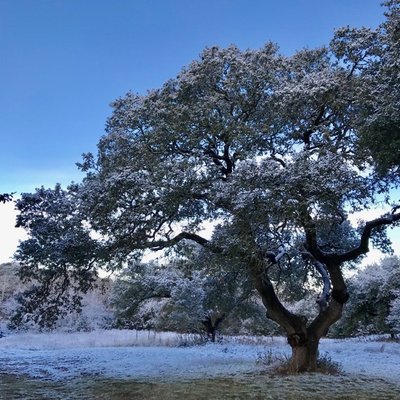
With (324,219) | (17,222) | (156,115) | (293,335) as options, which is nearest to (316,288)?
(293,335)

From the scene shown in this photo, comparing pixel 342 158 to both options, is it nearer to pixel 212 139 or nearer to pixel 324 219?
pixel 324 219

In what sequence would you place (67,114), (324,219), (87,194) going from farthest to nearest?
(67,114), (87,194), (324,219)

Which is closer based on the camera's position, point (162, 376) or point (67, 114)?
point (162, 376)

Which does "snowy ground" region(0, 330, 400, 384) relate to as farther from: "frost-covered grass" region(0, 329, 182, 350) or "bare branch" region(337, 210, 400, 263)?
"bare branch" region(337, 210, 400, 263)

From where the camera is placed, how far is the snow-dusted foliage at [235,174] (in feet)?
27.2

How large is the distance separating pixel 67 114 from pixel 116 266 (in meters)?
5.72

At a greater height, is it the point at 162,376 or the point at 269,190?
the point at 269,190

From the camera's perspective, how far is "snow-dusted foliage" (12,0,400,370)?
8.30m

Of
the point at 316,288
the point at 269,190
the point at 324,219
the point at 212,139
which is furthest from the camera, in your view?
the point at 316,288

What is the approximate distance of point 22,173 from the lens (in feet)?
36.0

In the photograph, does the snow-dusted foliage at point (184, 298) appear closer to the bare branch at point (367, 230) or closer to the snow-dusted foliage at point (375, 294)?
the snow-dusted foliage at point (375, 294)

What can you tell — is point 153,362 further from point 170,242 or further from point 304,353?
point 304,353

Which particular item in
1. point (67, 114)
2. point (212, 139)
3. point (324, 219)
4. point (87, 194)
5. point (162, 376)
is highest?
point (67, 114)

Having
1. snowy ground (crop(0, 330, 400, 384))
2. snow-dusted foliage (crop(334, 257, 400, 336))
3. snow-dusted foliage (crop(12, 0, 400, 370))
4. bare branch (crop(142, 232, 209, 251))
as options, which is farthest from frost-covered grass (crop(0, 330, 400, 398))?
snow-dusted foliage (crop(334, 257, 400, 336))
